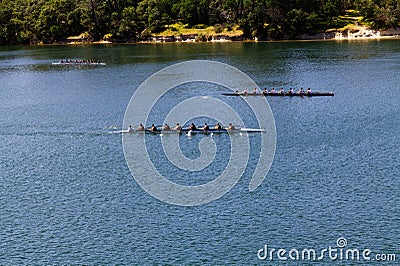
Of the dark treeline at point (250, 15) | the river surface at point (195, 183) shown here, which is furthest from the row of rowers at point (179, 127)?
the dark treeline at point (250, 15)

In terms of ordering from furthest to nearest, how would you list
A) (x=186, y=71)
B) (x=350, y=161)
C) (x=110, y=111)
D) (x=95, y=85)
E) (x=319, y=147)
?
(x=186, y=71) < (x=95, y=85) < (x=110, y=111) < (x=319, y=147) < (x=350, y=161)

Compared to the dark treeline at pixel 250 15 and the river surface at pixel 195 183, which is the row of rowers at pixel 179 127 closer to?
the river surface at pixel 195 183

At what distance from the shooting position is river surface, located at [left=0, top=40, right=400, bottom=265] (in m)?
42.0

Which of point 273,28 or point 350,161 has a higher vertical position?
point 273,28

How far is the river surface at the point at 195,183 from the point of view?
42.0 m

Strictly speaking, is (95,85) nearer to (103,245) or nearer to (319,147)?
(319,147)

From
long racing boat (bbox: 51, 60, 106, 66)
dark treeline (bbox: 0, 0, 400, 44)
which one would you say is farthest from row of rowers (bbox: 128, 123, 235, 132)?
dark treeline (bbox: 0, 0, 400, 44)

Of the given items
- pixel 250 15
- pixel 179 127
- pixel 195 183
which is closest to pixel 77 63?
pixel 250 15

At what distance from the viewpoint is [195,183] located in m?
53.2

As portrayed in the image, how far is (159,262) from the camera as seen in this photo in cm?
4012

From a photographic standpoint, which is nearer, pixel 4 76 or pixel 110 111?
pixel 110 111

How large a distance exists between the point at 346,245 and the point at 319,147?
2133 cm

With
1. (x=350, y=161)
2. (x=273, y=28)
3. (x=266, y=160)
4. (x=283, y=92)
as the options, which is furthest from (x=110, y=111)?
(x=273, y=28)

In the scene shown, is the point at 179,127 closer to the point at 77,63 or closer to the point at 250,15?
the point at 77,63
